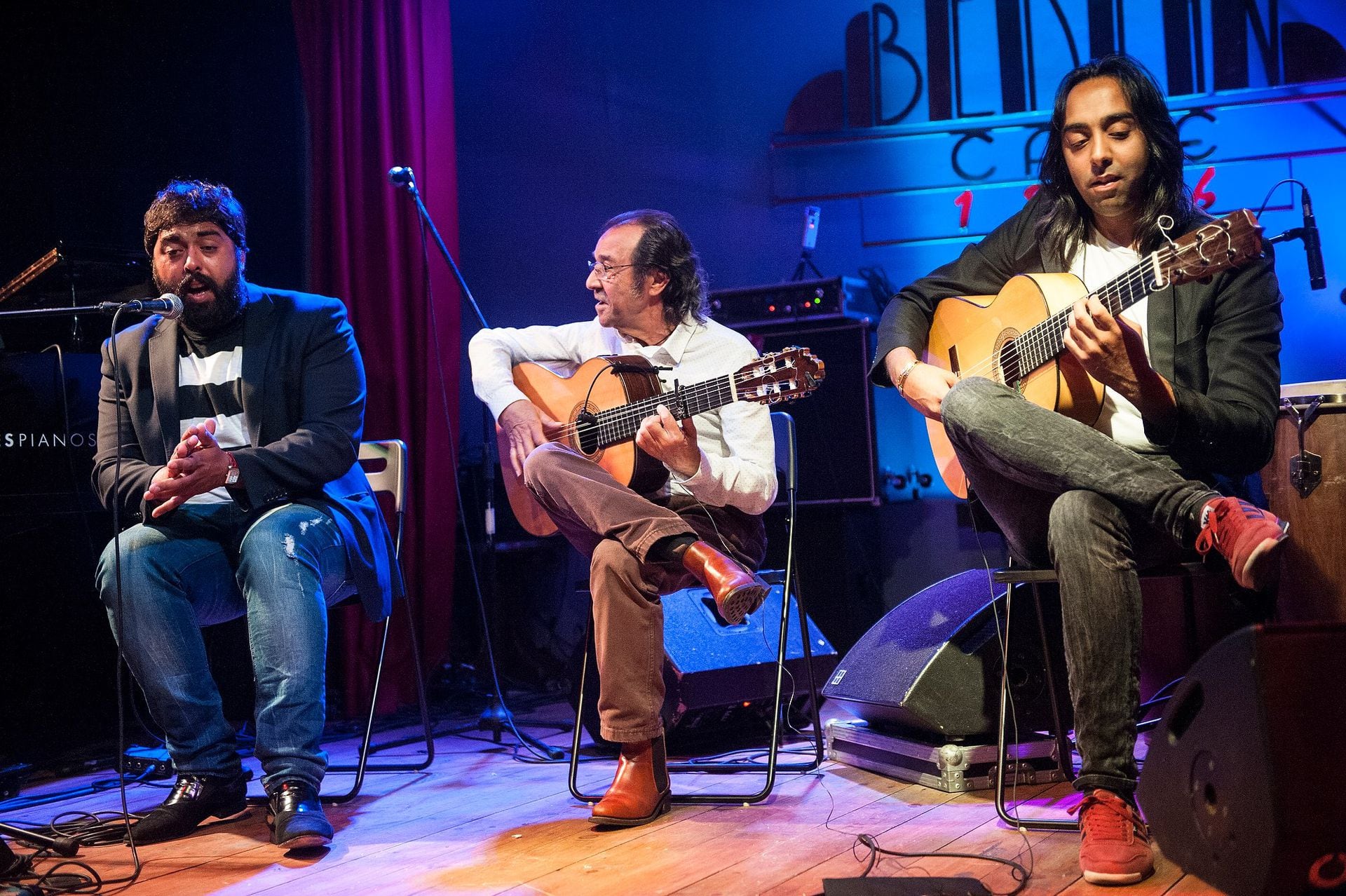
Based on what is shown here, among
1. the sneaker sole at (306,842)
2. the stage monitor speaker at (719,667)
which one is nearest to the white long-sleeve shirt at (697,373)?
the stage monitor speaker at (719,667)

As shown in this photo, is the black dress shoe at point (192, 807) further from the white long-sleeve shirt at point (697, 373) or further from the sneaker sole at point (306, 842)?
the white long-sleeve shirt at point (697, 373)

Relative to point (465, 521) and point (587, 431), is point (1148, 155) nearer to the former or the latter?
point (587, 431)

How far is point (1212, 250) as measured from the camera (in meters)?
2.05

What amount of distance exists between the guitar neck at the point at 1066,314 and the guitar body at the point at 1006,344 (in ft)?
0.09

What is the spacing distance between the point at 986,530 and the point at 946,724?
47cm

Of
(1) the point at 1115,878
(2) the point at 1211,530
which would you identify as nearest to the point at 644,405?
(2) the point at 1211,530

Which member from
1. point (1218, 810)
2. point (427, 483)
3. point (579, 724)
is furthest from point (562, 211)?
point (1218, 810)

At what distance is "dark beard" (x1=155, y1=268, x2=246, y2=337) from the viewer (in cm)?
294

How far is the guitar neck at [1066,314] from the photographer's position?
6.84 ft

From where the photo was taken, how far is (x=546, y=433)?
297cm

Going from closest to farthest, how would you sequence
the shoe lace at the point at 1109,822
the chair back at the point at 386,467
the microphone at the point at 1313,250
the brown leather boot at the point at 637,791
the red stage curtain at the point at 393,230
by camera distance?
1. the shoe lace at the point at 1109,822
2. the brown leather boot at the point at 637,791
3. the chair back at the point at 386,467
4. the microphone at the point at 1313,250
5. the red stage curtain at the point at 393,230

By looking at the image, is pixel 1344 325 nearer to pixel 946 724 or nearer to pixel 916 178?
pixel 916 178

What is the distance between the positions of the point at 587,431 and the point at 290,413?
31.6 inches

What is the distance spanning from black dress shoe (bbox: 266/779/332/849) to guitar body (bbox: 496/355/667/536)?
0.87m
